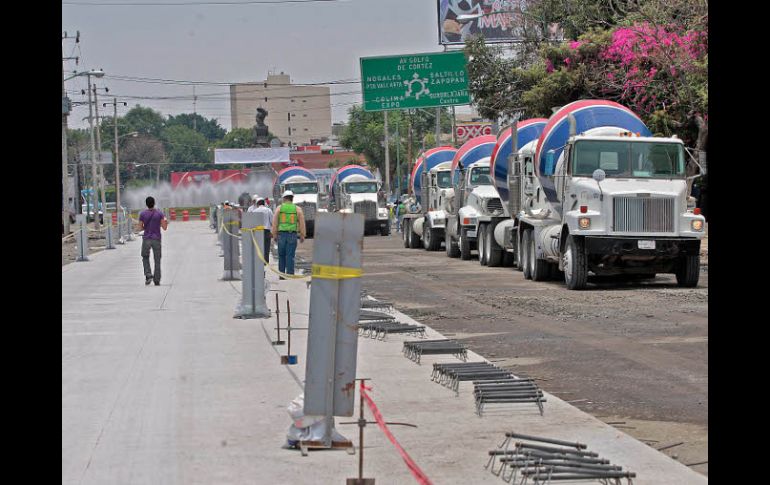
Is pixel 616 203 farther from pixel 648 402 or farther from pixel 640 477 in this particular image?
pixel 640 477

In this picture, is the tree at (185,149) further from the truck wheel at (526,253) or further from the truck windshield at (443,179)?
the truck wheel at (526,253)

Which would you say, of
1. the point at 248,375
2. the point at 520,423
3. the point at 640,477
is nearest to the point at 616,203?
the point at 248,375

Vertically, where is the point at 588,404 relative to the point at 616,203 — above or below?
below

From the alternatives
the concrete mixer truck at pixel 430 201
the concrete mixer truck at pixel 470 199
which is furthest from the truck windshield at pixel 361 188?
the concrete mixer truck at pixel 470 199

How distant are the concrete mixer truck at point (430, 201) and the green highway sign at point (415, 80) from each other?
3.25m

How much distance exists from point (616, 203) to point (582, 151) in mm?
1534

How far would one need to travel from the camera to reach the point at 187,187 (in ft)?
416

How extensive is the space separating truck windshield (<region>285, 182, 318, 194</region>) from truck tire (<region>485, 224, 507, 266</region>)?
28.4 meters

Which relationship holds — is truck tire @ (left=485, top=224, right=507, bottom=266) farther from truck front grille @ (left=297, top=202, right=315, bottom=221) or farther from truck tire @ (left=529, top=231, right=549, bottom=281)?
truck front grille @ (left=297, top=202, right=315, bottom=221)

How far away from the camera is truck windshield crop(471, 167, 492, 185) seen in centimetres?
3491

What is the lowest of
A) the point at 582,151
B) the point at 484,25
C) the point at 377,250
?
the point at 377,250

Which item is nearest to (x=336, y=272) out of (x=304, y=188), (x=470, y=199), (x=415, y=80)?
(x=470, y=199)

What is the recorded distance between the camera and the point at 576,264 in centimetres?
2294

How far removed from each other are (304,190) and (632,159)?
1490 inches
